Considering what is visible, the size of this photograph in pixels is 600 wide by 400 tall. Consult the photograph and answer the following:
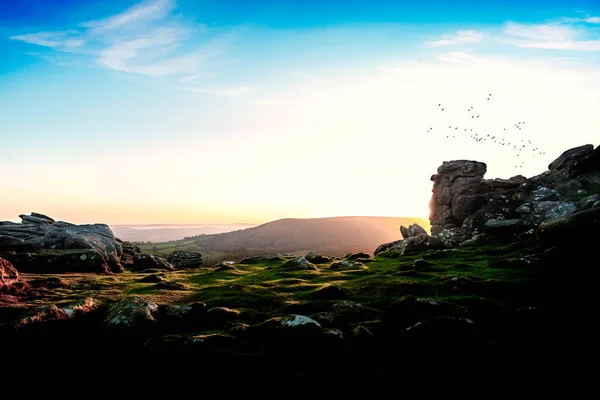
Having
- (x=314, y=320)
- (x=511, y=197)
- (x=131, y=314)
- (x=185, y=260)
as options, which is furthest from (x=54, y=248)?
(x=511, y=197)

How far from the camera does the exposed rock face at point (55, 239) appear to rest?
3728 centimetres

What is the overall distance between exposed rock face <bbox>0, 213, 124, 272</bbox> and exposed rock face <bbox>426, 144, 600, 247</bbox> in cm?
4841

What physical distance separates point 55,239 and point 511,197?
225ft

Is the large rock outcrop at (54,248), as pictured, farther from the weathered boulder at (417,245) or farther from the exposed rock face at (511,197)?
the exposed rock face at (511,197)

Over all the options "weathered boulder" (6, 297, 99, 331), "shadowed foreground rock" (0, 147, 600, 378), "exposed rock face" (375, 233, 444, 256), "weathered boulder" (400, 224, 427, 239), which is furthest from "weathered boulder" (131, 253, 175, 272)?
"weathered boulder" (400, 224, 427, 239)

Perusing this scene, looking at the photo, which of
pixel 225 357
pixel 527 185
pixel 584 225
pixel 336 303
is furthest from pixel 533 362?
pixel 527 185

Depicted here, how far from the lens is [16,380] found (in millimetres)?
11852

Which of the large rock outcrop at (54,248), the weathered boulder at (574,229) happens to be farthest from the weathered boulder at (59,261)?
the weathered boulder at (574,229)

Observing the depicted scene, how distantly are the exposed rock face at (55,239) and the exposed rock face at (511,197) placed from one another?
4841 cm

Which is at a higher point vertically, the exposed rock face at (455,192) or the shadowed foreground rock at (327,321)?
the exposed rock face at (455,192)

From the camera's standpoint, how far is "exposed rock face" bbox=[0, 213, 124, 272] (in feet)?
122

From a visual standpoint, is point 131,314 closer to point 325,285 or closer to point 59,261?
point 325,285

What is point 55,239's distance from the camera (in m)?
41.7

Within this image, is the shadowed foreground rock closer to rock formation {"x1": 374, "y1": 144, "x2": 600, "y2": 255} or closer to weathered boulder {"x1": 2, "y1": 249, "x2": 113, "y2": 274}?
weathered boulder {"x1": 2, "y1": 249, "x2": 113, "y2": 274}
